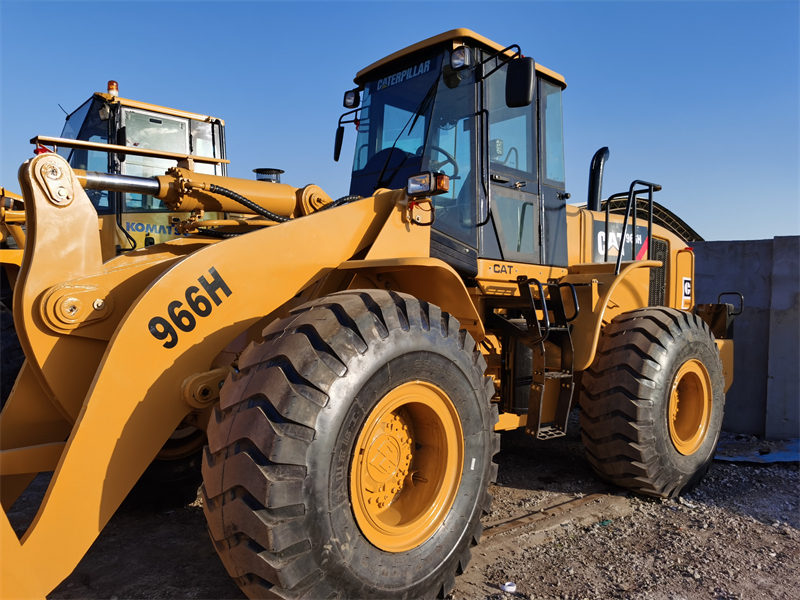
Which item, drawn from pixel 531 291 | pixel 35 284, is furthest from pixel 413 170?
pixel 35 284

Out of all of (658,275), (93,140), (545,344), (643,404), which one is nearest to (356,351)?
(545,344)

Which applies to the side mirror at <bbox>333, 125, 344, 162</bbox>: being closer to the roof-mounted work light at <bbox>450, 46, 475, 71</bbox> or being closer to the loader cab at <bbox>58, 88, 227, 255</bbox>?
the roof-mounted work light at <bbox>450, 46, 475, 71</bbox>

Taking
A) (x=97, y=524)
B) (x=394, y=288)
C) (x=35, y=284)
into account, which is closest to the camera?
(x=97, y=524)

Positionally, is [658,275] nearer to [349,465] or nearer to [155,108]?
[349,465]

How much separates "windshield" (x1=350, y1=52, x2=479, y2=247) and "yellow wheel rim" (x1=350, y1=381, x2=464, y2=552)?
4.39 ft

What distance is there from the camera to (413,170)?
12.8 ft

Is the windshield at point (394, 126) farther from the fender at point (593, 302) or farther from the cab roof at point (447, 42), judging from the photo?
the fender at point (593, 302)

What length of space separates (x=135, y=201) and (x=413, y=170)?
4.30 metres

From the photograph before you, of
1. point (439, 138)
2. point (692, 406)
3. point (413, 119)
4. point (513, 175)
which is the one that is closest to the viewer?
point (439, 138)

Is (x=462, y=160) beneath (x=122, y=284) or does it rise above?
above

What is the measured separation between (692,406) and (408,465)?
3.09 metres

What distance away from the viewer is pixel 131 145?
712 cm

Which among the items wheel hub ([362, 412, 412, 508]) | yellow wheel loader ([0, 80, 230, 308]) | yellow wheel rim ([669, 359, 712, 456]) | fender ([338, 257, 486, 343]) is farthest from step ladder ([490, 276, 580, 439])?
yellow wheel loader ([0, 80, 230, 308])

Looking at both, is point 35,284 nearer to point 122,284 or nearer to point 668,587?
point 122,284
